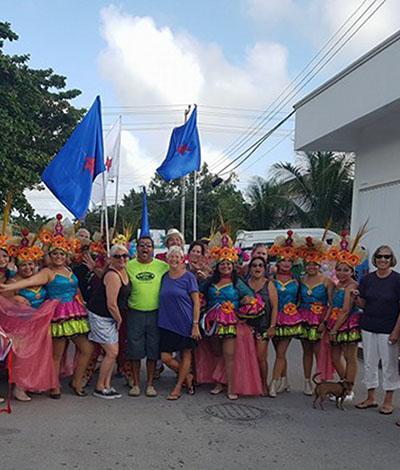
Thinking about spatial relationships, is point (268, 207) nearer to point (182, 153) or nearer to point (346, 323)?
point (182, 153)

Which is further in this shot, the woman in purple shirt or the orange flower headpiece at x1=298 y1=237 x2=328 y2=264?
the orange flower headpiece at x1=298 y1=237 x2=328 y2=264

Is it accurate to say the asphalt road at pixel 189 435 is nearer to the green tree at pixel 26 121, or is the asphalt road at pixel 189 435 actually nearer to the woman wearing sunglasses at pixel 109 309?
the woman wearing sunglasses at pixel 109 309

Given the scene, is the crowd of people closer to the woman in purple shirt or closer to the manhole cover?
the woman in purple shirt

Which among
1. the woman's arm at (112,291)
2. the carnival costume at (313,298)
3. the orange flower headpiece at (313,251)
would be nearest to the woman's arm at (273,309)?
the carnival costume at (313,298)

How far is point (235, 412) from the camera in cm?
587

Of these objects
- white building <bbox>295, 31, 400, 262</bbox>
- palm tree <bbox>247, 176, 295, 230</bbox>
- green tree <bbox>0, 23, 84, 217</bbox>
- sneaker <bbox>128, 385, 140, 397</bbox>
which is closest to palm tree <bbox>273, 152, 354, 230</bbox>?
palm tree <bbox>247, 176, 295, 230</bbox>

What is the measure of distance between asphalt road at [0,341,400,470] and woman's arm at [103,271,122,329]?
1.02m

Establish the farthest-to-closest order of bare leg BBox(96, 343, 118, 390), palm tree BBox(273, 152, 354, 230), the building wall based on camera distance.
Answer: palm tree BBox(273, 152, 354, 230), the building wall, bare leg BBox(96, 343, 118, 390)

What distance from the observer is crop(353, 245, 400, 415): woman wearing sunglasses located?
591cm

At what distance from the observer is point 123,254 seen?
6172 mm

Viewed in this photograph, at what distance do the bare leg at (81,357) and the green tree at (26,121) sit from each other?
7599mm

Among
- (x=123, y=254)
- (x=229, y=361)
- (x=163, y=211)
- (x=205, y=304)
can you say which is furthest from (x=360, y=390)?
(x=163, y=211)

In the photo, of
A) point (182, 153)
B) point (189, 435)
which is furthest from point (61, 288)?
point (182, 153)

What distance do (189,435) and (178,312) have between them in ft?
4.91
